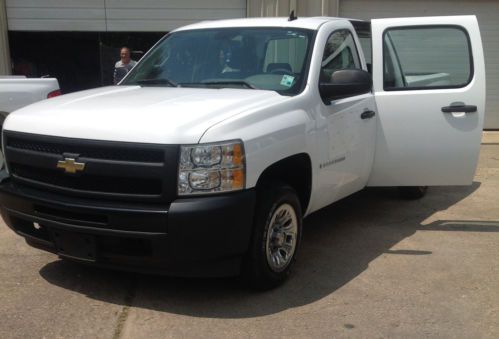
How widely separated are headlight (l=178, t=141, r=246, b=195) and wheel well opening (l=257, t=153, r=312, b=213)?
383 mm

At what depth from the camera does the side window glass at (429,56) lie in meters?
5.34

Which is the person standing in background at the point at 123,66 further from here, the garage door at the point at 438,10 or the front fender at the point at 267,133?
the front fender at the point at 267,133

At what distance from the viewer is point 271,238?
3.97m

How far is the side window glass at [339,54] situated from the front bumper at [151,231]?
5.13 feet

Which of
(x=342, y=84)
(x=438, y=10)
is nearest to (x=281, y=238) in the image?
(x=342, y=84)

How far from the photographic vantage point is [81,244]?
3625 millimetres

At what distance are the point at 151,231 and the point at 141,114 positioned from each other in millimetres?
734

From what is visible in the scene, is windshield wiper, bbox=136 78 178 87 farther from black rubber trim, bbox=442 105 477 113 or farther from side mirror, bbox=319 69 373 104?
black rubber trim, bbox=442 105 477 113

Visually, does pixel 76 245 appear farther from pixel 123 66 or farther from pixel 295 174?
pixel 123 66

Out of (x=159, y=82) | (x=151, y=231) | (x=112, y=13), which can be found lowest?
(x=151, y=231)

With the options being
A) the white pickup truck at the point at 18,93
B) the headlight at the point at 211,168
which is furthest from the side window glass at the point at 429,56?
the white pickup truck at the point at 18,93

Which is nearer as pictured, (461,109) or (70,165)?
(70,165)

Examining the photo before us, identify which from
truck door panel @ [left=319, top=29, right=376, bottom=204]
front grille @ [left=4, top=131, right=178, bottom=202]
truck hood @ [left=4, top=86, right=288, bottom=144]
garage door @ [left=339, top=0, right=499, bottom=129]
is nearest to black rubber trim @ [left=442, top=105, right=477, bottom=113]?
truck door panel @ [left=319, top=29, right=376, bottom=204]

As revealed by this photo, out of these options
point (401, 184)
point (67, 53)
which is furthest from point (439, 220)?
point (67, 53)
